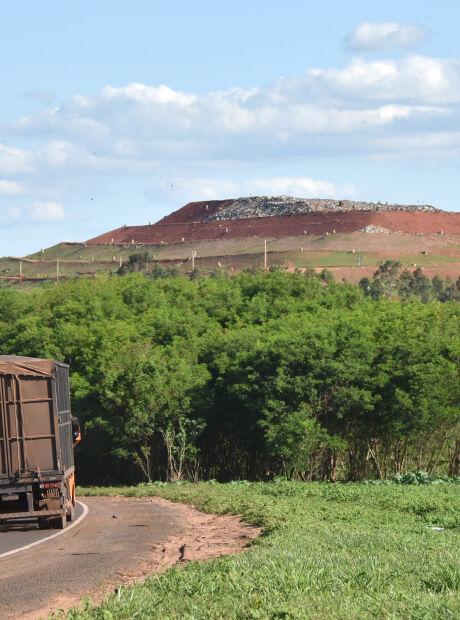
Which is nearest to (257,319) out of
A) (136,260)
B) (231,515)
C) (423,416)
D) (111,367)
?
(111,367)

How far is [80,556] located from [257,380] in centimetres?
2709

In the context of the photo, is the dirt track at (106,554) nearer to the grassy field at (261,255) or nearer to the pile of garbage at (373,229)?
the grassy field at (261,255)

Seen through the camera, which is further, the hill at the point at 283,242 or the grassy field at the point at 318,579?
the hill at the point at 283,242

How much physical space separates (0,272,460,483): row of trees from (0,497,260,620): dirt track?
17.8 meters

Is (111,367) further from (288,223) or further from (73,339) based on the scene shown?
(288,223)

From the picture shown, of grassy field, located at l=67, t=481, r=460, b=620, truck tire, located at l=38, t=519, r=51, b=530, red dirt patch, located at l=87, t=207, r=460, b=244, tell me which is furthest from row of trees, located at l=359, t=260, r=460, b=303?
grassy field, located at l=67, t=481, r=460, b=620

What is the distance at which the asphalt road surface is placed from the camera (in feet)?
37.6

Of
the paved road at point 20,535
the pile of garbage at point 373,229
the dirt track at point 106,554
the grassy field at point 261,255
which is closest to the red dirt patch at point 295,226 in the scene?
the pile of garbage at point 373,229

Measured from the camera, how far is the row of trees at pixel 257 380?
40.3m

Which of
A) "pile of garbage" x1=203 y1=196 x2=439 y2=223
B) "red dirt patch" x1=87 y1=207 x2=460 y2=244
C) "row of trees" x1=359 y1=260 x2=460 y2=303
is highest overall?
"pile of garbage" x1=203 y1=196 x2=439 y2=223

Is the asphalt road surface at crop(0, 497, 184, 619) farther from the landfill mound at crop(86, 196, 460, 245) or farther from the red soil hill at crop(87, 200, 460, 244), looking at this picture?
the red soil hill at crop(87, 200, 460, 244)

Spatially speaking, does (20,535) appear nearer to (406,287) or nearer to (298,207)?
(406,287)

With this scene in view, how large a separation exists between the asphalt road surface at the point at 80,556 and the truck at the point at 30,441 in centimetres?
64

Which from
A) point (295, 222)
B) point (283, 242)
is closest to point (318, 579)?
point (283, 242)
